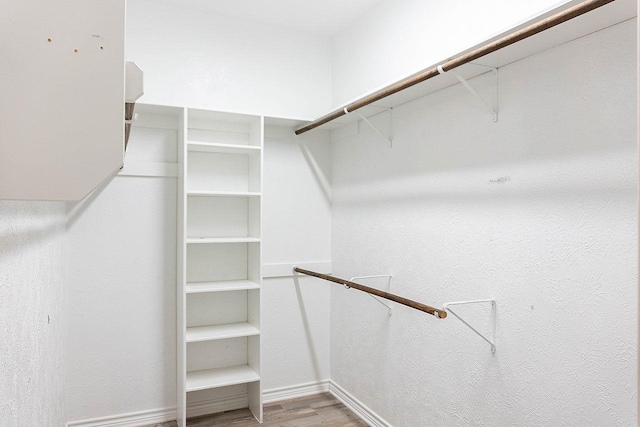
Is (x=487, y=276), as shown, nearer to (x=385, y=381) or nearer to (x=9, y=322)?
(x=385, y=381)

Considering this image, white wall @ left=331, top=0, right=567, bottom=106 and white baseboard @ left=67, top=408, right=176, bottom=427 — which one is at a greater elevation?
white wall @ left=331, top=0, right=567, bottom=106

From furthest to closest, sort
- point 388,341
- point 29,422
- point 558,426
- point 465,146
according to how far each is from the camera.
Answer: point 388,341, point 465,146, point 558,426, point 29,422

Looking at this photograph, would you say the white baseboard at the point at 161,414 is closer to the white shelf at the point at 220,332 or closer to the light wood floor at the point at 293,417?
the light wood floor at the point at 293,417

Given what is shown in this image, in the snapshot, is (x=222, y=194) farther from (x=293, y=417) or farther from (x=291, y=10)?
(x=293, y=417)

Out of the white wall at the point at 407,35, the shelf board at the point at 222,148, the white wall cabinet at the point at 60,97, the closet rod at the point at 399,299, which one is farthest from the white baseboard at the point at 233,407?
the white wall cabinet at the point at 60,97

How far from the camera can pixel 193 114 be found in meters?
2.87

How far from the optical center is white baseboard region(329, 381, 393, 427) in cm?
275

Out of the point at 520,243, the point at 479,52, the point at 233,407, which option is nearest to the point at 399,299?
the point at 520,243

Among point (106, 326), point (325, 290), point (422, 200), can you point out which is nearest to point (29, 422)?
point (106, 326)

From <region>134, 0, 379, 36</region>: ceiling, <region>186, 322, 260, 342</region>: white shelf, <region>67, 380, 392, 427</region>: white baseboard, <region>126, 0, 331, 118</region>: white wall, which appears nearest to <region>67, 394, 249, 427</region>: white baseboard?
<region>67, 380, 392, 427</region>: white baseboard

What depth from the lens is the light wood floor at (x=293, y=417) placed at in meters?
2.84

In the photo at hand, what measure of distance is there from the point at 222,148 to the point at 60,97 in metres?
2.11

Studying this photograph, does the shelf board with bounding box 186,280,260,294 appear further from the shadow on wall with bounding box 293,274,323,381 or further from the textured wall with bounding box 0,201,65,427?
the textured wall with bounding box 0,201,65,427

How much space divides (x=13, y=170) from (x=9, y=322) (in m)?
0.52
